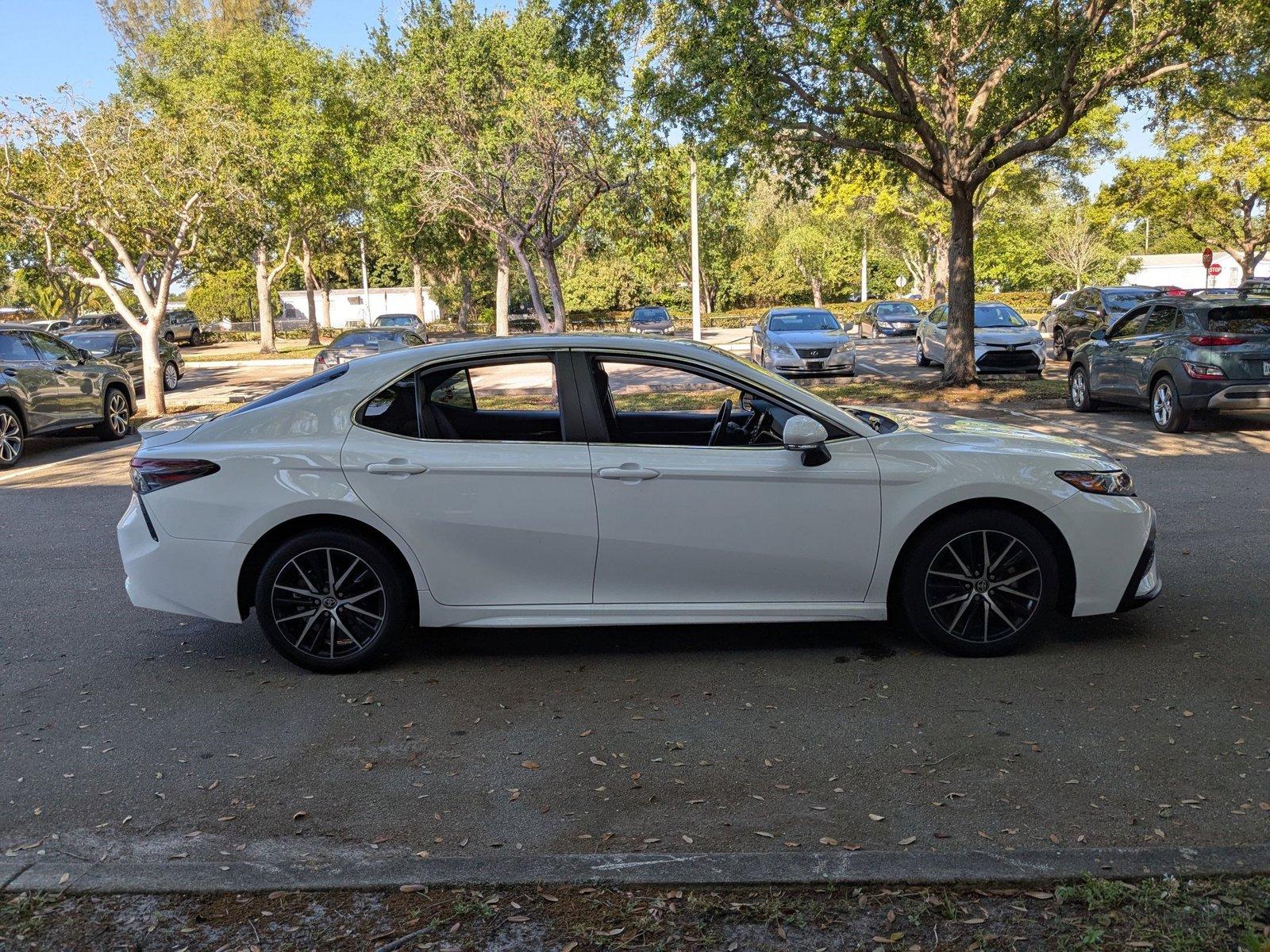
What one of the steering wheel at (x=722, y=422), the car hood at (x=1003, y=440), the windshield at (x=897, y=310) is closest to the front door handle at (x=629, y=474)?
the steering wheel at (x=722, y=422)

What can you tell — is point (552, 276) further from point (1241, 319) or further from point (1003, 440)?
point (1003, 440)

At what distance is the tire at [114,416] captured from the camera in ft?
52.5

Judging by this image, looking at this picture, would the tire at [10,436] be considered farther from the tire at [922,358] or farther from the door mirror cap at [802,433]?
the tire at [922,358]

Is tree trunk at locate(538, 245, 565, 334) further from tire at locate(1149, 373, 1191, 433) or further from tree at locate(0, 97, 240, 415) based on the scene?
tire at locate(1149, 373, 1191, 433)

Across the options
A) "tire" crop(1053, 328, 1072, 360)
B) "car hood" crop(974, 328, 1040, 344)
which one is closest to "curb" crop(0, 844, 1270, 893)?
"car hood" crop(974, 328, 1040, 344)

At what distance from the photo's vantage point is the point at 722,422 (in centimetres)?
561

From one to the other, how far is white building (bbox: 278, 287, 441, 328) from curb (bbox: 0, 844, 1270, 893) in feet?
232

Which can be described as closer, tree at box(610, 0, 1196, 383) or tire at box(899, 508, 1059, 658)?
tire at box(899, 508, 1059, 658)

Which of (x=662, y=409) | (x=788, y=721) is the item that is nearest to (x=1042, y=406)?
(x=662, y=409)

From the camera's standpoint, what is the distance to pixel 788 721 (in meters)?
4.59

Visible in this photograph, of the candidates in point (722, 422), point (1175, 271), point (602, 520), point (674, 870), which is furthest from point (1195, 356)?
point (1175, 271)

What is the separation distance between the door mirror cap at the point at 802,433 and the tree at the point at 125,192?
15.8 metres

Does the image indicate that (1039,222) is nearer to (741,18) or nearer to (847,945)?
(741,18)

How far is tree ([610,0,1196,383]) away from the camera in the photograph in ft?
50.7
